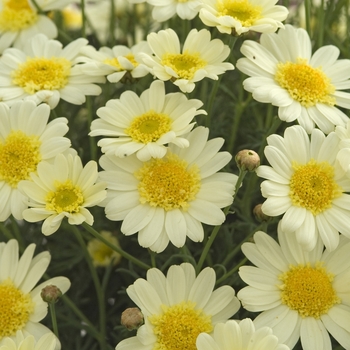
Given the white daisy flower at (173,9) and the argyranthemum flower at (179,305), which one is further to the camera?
the white daisy flower at (173,9)

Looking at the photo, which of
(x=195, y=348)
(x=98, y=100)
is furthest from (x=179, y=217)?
(x=98, y=100)

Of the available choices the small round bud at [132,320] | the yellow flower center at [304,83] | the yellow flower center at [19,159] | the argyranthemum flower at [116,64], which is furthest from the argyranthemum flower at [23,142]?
the yellow flower center at [304,83]

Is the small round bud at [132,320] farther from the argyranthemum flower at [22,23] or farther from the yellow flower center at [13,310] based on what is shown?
the argyranthemum flower at [22,23]

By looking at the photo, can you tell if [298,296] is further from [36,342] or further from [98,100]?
[98,100]

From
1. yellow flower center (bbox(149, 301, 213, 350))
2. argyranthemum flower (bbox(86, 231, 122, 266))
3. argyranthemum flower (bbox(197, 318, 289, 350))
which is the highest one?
argyranthemum flower (bbox(197, 318, 289, 350))

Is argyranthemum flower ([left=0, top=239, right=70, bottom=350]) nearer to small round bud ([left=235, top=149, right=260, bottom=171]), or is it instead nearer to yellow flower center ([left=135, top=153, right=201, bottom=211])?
yellow flower center ([left=135, top=153, right=201, bottom=211])

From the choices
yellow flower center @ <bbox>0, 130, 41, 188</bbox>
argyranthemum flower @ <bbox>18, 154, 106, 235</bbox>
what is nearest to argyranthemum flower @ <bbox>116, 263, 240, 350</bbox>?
argyranthemum flower @ <bbox>18, 154, 106, 235</bbox>
